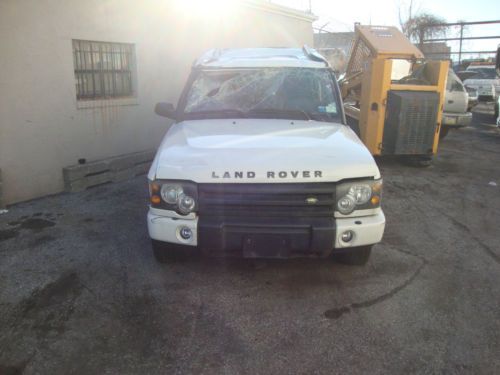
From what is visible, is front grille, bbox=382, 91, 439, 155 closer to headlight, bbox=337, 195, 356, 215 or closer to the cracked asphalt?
the cracked asphalt

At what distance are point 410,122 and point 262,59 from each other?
12.7 feet

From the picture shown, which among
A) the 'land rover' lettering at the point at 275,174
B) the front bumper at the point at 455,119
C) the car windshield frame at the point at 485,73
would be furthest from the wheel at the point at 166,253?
the car windshield frame at the point at 485,73

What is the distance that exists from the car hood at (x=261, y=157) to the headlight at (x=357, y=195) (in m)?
0.07

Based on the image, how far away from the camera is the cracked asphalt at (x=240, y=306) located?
9.20 ft

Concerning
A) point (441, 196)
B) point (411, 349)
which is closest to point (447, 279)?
point (411, 349)

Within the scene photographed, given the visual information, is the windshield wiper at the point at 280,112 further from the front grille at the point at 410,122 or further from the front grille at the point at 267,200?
the front grille at the point at 410,122

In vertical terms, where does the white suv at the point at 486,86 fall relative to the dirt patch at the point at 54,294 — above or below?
above

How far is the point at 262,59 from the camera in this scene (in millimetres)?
4863

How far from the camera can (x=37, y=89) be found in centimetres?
601

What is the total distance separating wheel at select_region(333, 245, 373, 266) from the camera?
3857 mm

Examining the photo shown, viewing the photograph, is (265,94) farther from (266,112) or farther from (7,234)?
(7,234)

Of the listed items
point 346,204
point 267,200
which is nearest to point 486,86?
point 346,204

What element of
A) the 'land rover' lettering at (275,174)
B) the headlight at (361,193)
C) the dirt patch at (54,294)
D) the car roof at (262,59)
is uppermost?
the car roof at (262,59)

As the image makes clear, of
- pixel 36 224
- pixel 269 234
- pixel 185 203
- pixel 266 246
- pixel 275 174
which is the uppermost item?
pixel 275 174
